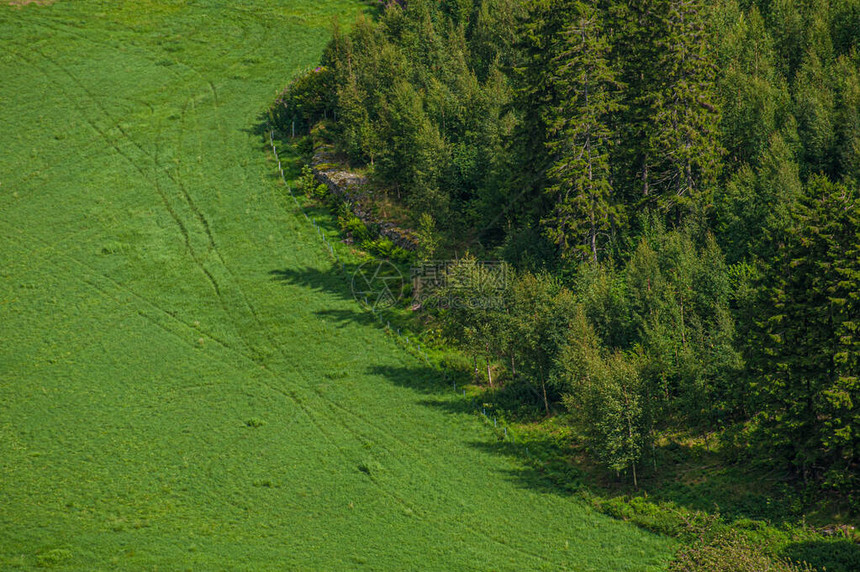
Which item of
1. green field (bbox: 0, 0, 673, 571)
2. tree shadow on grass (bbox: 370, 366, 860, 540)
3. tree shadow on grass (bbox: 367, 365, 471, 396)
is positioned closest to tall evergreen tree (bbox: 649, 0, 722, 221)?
tree shadow on grass (bbox: 370, 366, 860, 540)

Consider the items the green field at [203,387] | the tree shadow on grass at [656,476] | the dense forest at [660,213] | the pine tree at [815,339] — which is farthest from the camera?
the green field at [203,387]

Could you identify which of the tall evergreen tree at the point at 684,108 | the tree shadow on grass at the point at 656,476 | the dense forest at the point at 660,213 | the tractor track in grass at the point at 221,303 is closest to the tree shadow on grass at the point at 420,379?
the tree shadow on grass at the point at 656,476

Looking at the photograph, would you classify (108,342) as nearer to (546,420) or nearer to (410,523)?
(410,523)

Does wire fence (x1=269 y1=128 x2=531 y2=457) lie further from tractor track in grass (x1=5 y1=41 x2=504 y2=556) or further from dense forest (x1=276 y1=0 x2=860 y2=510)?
tractor track in grass (x1=5 y1=41 x2=504 y2=556)

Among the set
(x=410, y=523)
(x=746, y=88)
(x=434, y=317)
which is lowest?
(x=410, y=523)

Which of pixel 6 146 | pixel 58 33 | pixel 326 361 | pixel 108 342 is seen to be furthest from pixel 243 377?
pixel 58 33

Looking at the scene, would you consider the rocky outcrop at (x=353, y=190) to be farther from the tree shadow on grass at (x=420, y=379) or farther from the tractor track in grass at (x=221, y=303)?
the tree shadow on grass at (x=420, y=379)

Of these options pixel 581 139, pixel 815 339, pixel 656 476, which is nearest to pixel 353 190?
pixel 581 139
